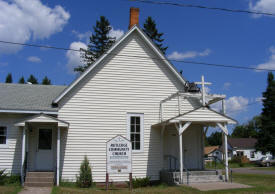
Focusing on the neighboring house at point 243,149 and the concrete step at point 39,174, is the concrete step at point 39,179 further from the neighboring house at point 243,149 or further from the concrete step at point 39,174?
the neighboring house at point 243,149

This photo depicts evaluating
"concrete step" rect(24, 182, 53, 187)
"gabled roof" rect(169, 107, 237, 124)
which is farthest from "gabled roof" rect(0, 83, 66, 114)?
"gabled roof" rect(169, 107, 237, 124)

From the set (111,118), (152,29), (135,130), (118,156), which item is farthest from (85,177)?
(152,29)

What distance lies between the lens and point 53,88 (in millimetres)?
19578

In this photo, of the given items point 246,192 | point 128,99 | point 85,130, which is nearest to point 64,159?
point 85,130

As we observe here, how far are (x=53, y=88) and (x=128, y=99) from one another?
5761mm

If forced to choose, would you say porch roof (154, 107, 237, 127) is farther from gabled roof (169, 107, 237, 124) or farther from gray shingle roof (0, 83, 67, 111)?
gray shingle roof (0, 83, 67, 111)

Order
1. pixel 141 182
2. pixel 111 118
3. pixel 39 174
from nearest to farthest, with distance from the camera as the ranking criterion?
pixel 39 174 < pixel 141 182 < pixel 111 118

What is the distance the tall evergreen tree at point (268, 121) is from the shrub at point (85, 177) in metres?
38.0

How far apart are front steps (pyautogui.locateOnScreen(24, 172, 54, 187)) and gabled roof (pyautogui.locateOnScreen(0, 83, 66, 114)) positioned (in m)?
2.94

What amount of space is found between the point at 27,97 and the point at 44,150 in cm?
327

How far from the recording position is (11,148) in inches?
591

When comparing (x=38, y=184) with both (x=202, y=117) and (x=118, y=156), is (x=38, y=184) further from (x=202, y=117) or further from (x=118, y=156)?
(x=202, y=117)

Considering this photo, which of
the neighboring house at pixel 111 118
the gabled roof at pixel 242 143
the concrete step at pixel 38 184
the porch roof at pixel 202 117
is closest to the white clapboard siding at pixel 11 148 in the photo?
the neighboring house at pixel 111 118

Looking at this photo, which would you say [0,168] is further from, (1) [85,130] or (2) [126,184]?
(2) [126,184]
